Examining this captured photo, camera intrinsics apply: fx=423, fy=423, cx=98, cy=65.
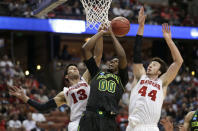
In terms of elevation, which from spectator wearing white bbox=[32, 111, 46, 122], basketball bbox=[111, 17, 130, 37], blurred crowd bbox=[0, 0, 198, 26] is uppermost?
blurred crowd bbox=[0, 0, 198, 26]

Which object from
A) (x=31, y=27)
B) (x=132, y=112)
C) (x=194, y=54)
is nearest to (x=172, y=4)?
(x=194, y=54)

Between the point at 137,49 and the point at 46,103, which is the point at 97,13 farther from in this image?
the point at 46,103

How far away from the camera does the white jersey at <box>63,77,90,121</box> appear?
5.75m

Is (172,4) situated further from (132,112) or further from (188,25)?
(132,112)

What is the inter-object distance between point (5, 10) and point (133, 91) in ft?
38.0

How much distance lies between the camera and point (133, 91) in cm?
564

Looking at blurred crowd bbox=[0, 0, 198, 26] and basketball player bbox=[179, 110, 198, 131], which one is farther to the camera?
blurred crowd bbox=[0, 0, 198, 26]

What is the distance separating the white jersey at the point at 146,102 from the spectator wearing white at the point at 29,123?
287 inches

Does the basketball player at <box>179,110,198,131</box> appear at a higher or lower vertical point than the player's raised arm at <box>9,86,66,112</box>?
lower

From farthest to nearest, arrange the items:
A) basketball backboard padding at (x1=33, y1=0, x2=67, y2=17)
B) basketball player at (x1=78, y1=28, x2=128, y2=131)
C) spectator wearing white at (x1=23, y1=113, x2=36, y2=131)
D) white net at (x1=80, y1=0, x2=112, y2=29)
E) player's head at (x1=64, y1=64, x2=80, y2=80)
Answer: spectator wearing white at (x1=23, y1=113, x2=36, y2=131), basketball backboard padding at (x1=33, y1=0, x2=67, y2=17), white net at (x1=80, y1=0, x2=112, y2=29), player's head at (x1=64, y1=64, x2=80, y2=80), basketball player at (x1=78, y1=28, x2=128, y2=131)

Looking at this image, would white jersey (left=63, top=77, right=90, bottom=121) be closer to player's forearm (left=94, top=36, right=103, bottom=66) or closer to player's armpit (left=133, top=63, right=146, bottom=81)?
player's forearm (left=94, top=36, right=103, bottom=66)

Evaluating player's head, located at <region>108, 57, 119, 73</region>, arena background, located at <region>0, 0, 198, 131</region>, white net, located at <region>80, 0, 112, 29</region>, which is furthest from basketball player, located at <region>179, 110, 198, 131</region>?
arena background, located at <region>0, 0, 198, 131</region>

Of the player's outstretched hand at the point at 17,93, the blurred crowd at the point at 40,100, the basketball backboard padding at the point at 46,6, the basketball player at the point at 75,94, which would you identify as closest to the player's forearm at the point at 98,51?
the basketball player at the point at 75,94

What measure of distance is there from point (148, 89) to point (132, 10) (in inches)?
489
